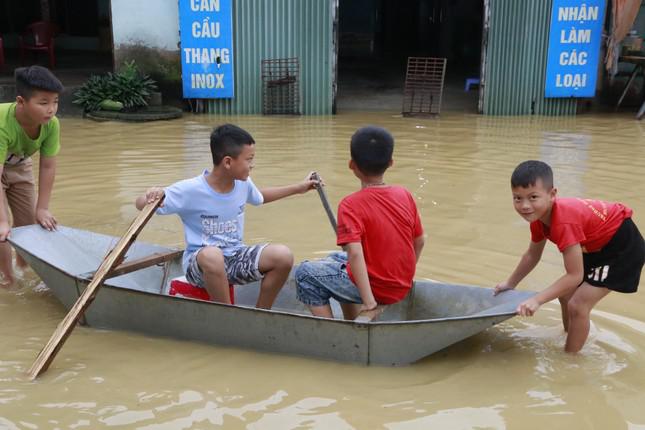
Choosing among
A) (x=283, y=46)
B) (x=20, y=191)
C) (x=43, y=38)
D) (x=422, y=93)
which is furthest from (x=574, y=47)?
(x=43, y=38)

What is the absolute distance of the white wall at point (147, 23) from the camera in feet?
37.8

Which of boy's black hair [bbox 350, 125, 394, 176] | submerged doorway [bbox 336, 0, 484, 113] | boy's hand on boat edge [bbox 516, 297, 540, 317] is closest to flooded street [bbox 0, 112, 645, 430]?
boy's hand on boat edge [bbox 516, 297, 540, 317]

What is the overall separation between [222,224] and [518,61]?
9352mm

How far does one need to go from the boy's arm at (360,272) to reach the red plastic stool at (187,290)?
79 centimetres

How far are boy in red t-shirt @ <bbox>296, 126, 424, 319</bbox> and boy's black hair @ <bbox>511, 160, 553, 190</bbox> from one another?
560 mm

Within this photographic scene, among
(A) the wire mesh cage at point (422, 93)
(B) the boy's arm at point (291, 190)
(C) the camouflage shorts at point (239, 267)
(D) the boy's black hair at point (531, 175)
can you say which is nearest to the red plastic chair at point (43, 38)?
(A) the wire mesh cage at point (422, 93)

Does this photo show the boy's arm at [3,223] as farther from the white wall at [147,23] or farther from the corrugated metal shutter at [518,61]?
the corrugated metal shutter at [518,61]

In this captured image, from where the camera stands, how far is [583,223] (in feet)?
10.7

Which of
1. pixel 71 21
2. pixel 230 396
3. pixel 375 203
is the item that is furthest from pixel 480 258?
pixel 71 21

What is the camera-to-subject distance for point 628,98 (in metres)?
12.5

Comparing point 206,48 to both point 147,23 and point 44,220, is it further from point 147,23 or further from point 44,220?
point 44,220

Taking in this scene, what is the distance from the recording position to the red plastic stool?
12.4ft

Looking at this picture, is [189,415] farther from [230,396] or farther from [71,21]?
[71,21]

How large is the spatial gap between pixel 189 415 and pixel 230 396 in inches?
9.2
